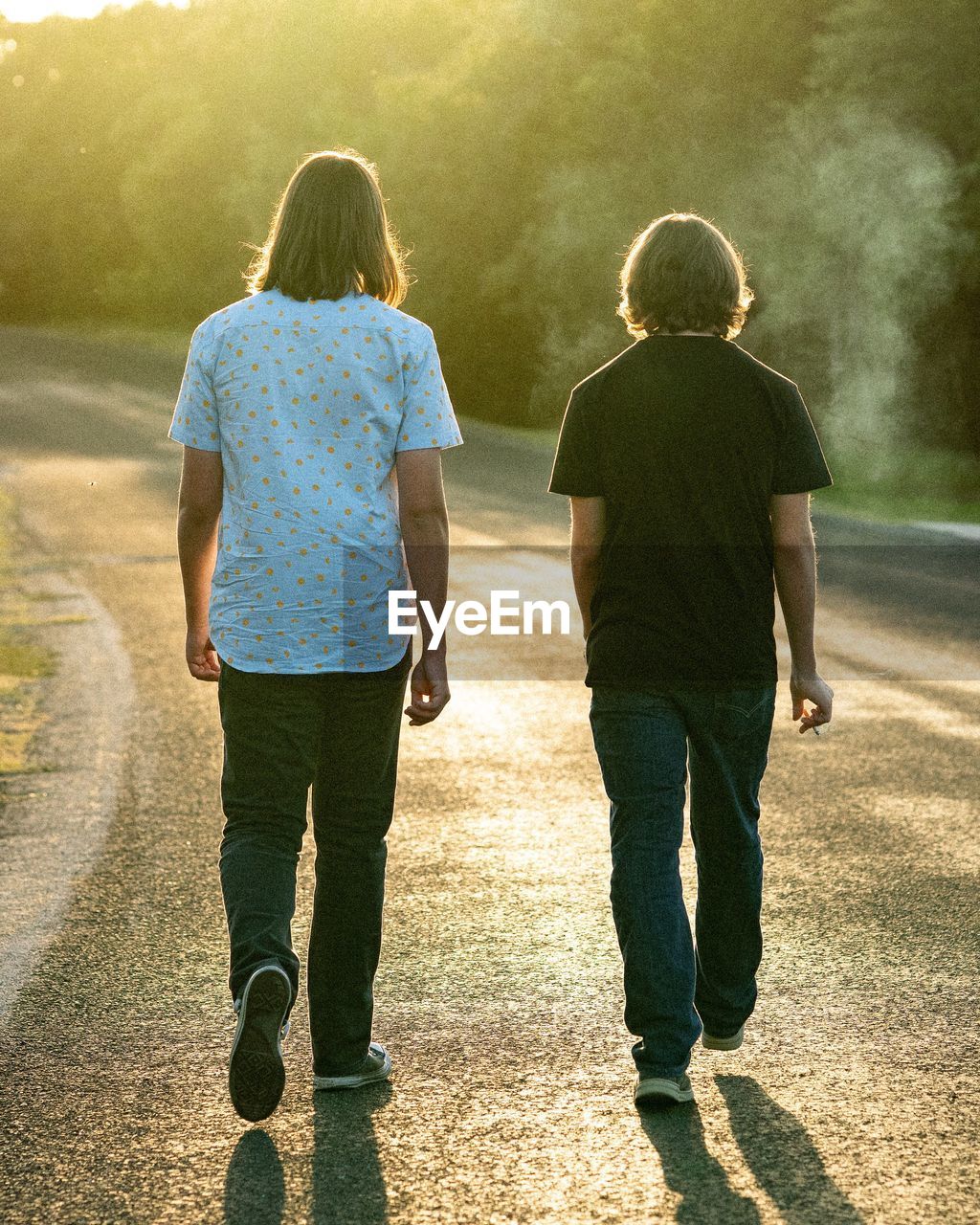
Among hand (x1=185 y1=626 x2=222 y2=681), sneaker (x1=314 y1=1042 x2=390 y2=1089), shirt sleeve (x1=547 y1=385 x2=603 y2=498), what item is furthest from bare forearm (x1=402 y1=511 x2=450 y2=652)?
sneaker (x1=314 y1=1042 x2=390 y2=1089)

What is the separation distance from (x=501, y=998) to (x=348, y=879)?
832 millimetres

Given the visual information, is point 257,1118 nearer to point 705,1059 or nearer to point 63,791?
point 705,1059

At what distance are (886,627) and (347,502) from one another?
878cm

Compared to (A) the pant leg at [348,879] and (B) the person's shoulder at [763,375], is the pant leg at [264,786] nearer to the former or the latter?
(A) the pant leg at [348,879]

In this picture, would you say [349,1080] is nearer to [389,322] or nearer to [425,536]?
[425,536]

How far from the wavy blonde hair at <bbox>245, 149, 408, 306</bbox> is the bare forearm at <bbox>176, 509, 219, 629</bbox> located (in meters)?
0.53

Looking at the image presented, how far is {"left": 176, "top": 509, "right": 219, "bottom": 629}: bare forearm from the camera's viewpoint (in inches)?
143

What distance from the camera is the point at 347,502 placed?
11.5 ft

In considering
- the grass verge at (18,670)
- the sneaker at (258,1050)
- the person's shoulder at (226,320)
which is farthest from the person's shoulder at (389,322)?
the grass verge at (18,670)

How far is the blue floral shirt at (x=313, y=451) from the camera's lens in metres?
3.50

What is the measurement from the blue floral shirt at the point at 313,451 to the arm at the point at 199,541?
69 mm

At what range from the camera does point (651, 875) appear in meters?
3.54

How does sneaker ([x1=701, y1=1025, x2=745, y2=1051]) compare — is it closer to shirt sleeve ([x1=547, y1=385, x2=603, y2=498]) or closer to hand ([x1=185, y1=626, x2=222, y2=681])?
shirt sleeve ([x1=547, y1=385, x2=603, y2=498])

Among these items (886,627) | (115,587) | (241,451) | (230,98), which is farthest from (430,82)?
(241,451)
